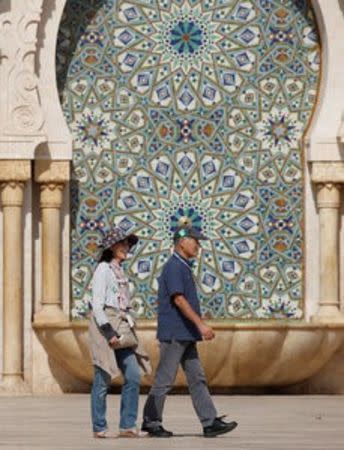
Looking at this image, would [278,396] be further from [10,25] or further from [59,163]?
[10,25]

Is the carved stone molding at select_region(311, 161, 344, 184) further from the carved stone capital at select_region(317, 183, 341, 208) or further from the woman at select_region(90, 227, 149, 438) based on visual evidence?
the woman at select_region(90, 227, 149, 438)

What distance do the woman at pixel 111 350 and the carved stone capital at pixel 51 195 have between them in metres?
4.97

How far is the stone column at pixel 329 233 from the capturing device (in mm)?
18344

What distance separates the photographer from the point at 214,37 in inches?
736

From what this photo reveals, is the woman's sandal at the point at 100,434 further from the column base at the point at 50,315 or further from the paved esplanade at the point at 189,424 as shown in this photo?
the column base at the point at 50,315

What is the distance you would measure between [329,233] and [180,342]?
17.8 feet

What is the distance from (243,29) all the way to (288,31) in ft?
1.25

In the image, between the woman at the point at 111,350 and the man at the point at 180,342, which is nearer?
the woman at the point at 111,350

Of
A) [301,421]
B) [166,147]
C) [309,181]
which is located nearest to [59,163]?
[166,147]

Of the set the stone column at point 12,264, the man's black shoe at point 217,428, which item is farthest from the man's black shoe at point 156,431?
the stone column at point 12,264

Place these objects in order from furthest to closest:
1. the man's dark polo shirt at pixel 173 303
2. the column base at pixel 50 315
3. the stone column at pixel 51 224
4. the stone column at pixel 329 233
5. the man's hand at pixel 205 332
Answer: the stone column at pixel 329 233
the stone column at pixel 51 224
the column base at pixel 50 315
the man's dark polo shirt at pixel 173 303
the man's hand at pixel 205 332

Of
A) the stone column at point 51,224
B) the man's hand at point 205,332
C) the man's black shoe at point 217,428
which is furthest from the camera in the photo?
the stone column at point 51,224

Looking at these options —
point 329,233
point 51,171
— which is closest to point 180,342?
point 51,171

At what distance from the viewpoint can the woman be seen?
12969mm
